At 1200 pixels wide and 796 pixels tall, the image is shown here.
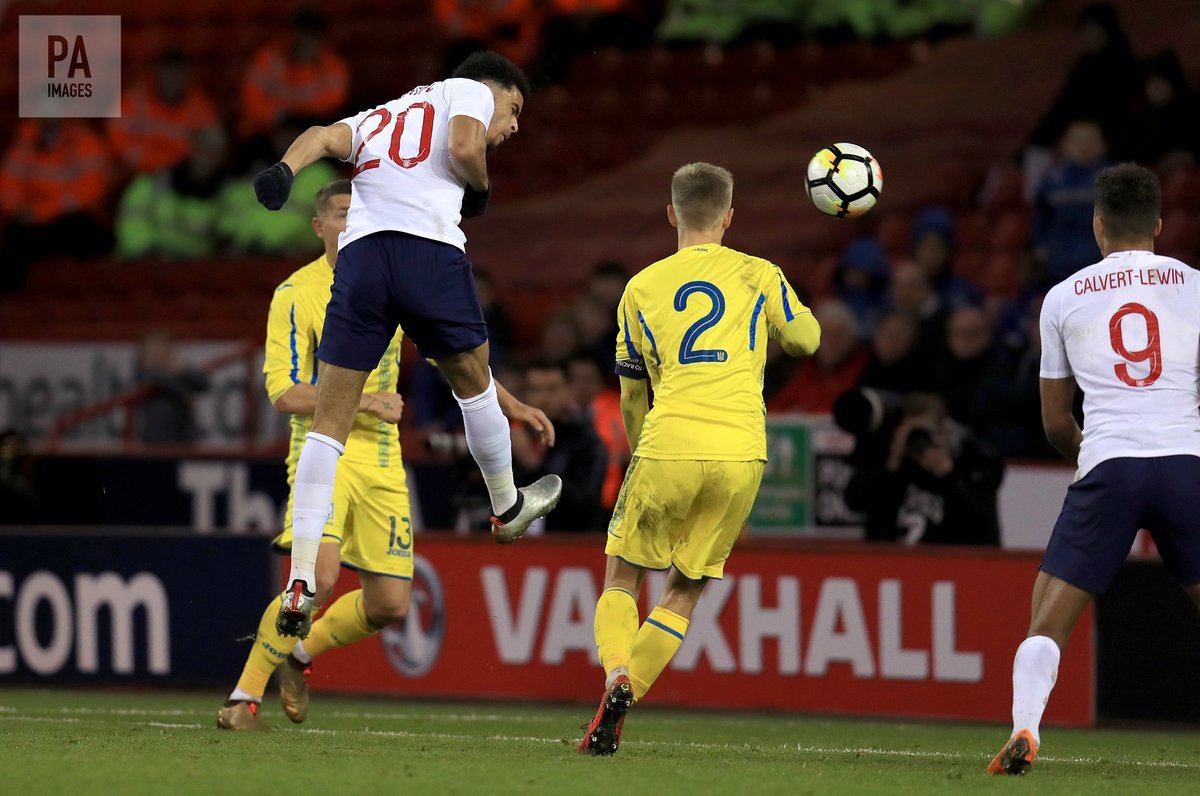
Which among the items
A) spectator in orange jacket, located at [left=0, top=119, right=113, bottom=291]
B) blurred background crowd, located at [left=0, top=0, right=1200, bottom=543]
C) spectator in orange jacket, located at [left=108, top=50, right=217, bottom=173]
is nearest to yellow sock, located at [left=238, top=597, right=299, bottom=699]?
blurred background crowd, located at [left=0, top=0, right=1200, bottom=543]

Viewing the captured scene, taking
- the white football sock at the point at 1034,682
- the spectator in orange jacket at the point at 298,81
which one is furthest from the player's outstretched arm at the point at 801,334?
the spectator in orange jacket at the point at 298,81

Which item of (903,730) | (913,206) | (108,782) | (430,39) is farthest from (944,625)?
(430,39)

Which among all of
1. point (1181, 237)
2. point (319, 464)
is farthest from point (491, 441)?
point (1181, 237)

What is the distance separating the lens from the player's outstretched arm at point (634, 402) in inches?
281

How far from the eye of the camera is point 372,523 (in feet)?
27.1

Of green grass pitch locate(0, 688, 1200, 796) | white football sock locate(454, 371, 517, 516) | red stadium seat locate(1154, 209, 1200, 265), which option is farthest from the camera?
red stadium seat locate(1154, 209, 1200, 265)

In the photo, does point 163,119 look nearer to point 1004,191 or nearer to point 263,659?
point 1004,191

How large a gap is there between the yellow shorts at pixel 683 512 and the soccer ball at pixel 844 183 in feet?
4.97

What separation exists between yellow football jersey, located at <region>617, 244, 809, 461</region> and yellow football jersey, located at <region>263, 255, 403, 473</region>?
5.61 ft

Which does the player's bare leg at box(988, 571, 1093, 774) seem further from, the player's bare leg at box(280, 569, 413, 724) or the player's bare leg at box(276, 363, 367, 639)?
the player's bare leg at box(280, 569, 413, 724)

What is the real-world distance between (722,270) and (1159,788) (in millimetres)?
2354

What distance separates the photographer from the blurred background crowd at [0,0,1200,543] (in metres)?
13.7

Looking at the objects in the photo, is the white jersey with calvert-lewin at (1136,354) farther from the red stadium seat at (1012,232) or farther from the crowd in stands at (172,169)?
the crowd in stands at (172,169)

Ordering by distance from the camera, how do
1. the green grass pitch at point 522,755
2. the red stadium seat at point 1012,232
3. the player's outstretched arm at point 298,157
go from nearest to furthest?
the green grass pitch at point 522,755
the player's outstretched arm at point 298,157
the red stadium seat at point 1012,232
